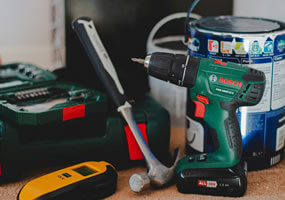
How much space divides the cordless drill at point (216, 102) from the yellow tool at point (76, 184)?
0.12 meters

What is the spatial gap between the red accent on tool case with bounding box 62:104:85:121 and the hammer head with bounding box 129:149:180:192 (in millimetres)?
148

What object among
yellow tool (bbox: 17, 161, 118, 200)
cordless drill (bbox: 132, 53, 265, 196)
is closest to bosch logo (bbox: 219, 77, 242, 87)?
cordless drill (bbox: 132, 53, 265, 196)

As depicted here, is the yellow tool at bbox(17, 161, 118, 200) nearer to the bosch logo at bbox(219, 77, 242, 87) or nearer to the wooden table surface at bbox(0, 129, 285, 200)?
the wooden table surface at bbox(0, 129, 285, 200)

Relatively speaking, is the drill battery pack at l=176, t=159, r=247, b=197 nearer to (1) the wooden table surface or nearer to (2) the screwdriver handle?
(1) the wooden table surface

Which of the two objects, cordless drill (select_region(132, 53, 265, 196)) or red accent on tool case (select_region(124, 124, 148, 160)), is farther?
red accent on tool case (select_region(124, 124, 148, 160))

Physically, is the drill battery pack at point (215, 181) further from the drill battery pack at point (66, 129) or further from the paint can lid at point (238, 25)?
the paint can lid at point (238, 25)

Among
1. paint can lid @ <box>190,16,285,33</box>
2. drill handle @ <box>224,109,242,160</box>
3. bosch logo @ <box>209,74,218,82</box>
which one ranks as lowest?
drill handle @ <box>224,109,242,160</box>

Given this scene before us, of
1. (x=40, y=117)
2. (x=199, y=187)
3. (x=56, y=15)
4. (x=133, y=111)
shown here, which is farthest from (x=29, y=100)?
(x=56, y=15)

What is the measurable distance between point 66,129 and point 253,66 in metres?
0.35

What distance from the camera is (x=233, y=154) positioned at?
0.69 m

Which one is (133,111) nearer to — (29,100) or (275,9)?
(29,100)

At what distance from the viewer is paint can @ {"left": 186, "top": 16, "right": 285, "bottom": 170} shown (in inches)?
27.9

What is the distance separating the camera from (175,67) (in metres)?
0.67

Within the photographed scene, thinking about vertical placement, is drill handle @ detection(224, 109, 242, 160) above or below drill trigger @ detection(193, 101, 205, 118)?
below
